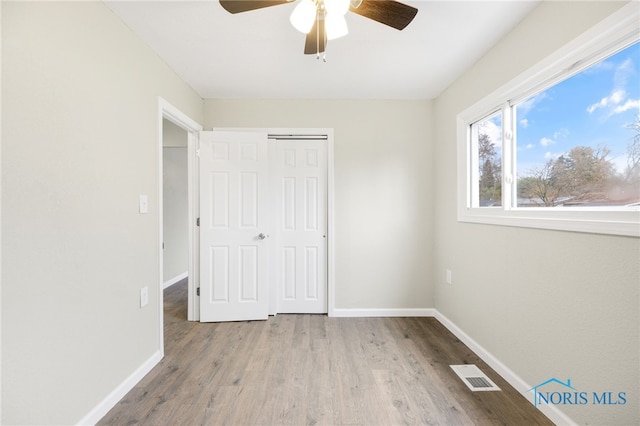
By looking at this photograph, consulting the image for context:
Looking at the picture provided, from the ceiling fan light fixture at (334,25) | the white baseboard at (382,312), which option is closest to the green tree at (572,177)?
the ceiling fan light fixture at (334,25)

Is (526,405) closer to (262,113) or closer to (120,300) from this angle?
(120,300)

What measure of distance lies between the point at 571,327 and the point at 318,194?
228cm

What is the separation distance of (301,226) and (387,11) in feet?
7.10

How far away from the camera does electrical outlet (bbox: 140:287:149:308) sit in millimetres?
1911

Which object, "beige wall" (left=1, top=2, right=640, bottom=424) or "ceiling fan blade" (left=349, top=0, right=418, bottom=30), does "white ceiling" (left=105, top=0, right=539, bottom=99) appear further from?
"ceiling fan blade" (left=349, top=0, right=418, bottom=30)

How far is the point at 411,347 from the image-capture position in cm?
232

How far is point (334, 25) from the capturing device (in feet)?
4.50

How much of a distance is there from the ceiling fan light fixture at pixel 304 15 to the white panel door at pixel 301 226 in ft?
5.52

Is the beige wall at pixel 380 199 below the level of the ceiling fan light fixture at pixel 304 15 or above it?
below

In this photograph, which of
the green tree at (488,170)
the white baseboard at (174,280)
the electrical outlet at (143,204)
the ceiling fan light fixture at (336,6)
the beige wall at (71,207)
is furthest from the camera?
the white baseboard at (174,280)

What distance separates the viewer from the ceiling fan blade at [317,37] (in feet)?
4.65

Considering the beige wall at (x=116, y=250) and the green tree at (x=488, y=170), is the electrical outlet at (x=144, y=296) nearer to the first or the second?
the beige wall at (x=116, y=250)

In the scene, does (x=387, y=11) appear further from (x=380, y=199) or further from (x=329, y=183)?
(x=380, y=199)

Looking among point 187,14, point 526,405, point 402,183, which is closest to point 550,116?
point 402,183
